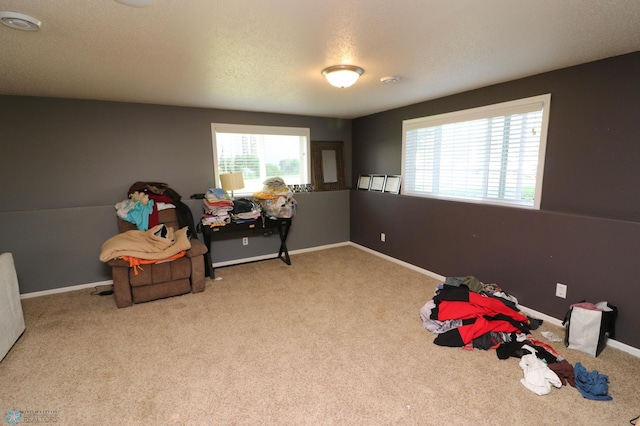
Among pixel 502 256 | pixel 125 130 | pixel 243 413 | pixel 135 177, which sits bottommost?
pixel 243 413

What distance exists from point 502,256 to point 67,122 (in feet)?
16.7

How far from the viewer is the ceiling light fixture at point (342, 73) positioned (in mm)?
2414

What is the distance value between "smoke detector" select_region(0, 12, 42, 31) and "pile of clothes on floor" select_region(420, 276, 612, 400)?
334 centimetres

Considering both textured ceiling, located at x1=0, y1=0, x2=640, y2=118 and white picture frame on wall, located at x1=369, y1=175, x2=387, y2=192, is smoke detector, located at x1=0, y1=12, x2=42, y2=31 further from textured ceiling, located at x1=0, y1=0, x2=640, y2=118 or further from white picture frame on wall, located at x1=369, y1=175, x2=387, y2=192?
white picture frame on wall, located at x1=369, y1=175, x2=387, y2=192

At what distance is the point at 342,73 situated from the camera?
243 cm

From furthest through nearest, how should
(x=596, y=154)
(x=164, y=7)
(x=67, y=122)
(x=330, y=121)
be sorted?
1. (x=330, y=121)
2. (x=67, y=122)
3. (x=596, y=154)
4. (x=164, y=7)

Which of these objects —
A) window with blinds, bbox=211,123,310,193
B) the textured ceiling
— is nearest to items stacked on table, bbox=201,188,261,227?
window with blinds, bbox=211,123,310,193

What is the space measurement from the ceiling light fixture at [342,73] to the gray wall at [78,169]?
2.23 metres

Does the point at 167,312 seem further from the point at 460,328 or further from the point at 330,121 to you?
Answer: the point at 330,121

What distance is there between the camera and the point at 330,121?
509 centimetres

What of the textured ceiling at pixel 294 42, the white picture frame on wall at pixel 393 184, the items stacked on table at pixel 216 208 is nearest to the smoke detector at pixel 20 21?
the textured ceiling at pixel 294 42

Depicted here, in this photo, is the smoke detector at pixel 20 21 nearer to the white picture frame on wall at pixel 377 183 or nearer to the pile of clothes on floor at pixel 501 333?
the pile of clothes on floor at pixel 501 333

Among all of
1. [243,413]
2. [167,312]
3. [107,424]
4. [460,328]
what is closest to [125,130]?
[167,312]

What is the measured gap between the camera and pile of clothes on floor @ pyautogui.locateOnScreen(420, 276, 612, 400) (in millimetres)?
1899
